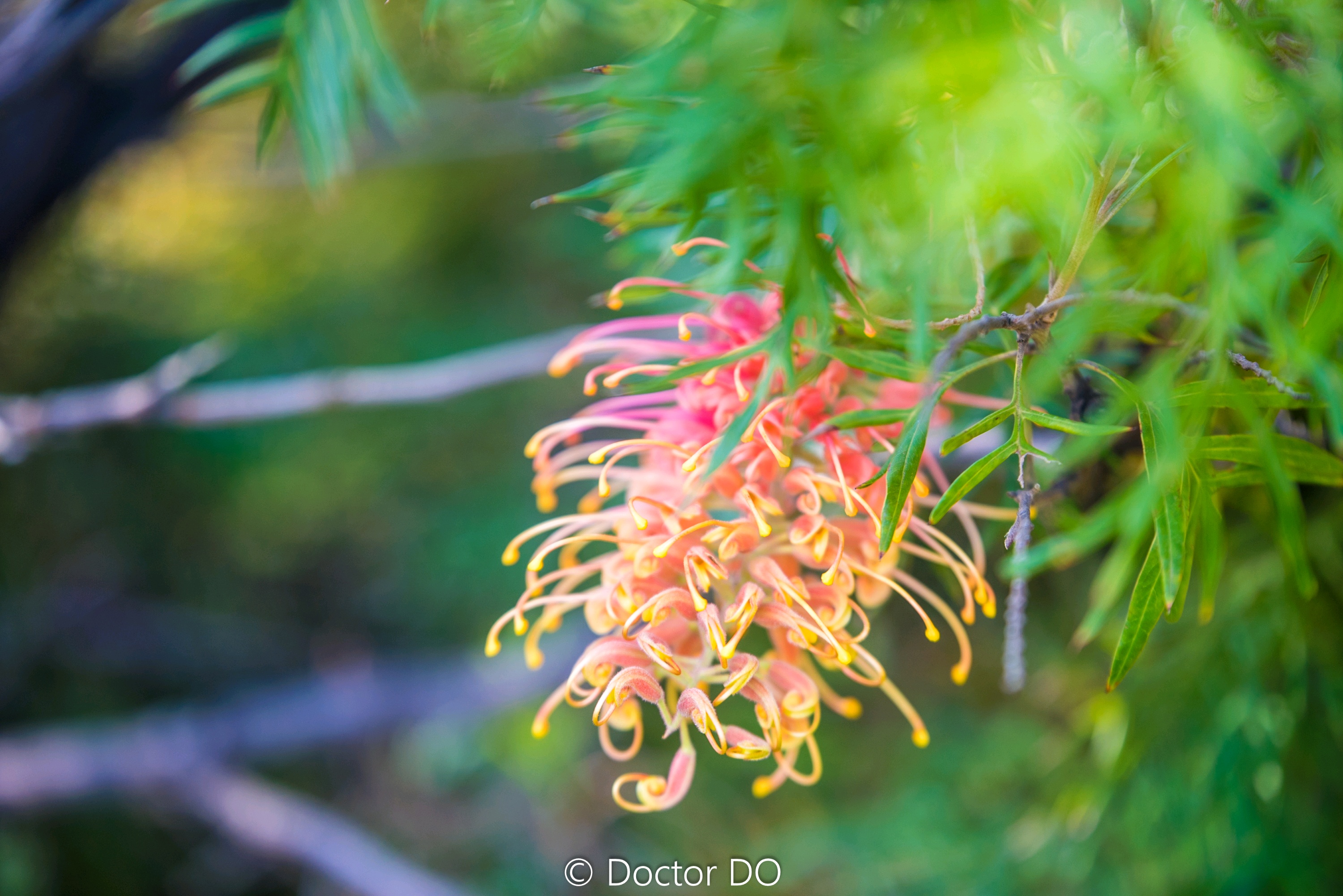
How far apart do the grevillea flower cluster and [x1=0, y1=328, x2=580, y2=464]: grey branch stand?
0.33 m

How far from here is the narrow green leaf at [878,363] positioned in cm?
26

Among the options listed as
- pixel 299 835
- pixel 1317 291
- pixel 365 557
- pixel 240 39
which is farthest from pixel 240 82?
pixel 365 557

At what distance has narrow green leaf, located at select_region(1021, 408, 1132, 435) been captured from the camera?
0.21 m

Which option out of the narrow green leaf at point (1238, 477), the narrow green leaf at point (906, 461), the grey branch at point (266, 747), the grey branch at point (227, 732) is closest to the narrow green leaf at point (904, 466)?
the narrow green leaf at point (906, 461)

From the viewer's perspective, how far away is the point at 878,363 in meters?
0.27

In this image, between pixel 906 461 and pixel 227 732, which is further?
pixel 227 732

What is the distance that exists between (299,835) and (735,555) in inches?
51.4

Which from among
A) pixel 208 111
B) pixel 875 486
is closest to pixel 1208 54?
pixel 875 486

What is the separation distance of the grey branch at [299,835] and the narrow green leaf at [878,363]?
1096 mm

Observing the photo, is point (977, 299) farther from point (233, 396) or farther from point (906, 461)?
point (233, 396)

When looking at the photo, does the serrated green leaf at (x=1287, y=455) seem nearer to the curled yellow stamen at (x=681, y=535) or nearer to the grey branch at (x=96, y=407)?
the curled yellow stamen at (x=681, y=535)

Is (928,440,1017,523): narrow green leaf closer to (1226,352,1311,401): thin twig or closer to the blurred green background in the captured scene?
(1226,352,1311,401): thin twig

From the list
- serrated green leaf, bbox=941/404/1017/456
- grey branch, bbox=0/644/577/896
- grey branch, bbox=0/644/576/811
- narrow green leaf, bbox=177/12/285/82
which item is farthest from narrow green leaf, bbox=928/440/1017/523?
grey branch, bbox=0/644/576/811

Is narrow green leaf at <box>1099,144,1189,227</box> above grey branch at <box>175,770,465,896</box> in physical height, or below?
above
